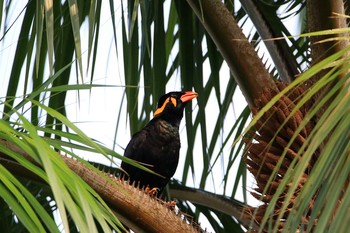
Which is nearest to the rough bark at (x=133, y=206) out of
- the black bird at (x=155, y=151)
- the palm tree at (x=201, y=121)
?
the palm tree at (x=201, y=121)

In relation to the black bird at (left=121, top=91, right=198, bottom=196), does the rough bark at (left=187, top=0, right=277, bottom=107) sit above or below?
above

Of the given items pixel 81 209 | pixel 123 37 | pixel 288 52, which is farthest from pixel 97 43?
pixel 81 209

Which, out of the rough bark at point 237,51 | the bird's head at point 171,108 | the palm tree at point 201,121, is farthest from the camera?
the bird's head at point 171,108

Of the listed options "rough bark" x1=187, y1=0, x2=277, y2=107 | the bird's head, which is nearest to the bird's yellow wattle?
the bird's head

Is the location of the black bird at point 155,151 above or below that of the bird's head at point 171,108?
below

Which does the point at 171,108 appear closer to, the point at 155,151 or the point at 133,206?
the point at 155,151

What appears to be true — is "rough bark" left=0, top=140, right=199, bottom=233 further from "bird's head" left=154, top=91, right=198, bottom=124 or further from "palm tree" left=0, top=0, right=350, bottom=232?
"bird's head" left=154, top=91, right=198, bottom=124

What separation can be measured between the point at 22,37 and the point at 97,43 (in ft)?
1.01

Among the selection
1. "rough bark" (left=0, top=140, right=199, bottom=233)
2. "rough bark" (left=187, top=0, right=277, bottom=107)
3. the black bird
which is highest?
"rough bark" (left=187, top=0, right=277, bottom=107)

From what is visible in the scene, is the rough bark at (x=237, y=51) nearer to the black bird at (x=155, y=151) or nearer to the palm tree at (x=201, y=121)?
the palm tree at (x=201, y=121)

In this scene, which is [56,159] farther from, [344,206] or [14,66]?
[14,66]

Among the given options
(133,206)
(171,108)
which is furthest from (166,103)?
(133,206)

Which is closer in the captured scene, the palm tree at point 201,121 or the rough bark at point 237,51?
the palm tree at point 201,121

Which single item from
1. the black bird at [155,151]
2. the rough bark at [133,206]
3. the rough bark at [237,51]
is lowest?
the rough bark at [133,206]
